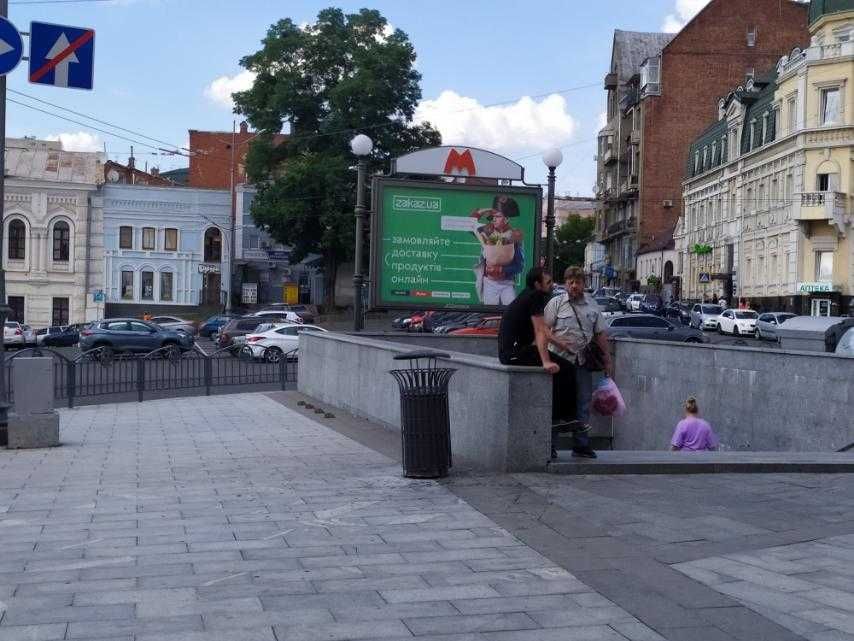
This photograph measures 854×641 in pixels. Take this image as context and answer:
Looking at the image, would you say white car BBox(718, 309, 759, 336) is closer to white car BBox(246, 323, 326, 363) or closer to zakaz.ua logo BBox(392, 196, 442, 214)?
white car BBox(246, 323, 326, 363)

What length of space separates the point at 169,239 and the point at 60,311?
8049 millimetres

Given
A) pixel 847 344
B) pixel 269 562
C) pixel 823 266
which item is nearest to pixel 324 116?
pixel 823 266

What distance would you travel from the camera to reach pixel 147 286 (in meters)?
68.8

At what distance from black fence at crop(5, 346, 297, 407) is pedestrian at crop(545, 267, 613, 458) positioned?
13572 mm

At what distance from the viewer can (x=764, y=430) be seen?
1599 cm

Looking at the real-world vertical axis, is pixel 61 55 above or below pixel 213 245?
above

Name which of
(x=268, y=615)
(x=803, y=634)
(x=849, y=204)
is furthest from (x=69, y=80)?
(x=849, y=204)

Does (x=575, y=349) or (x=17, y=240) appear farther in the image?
(x=17, y=240)

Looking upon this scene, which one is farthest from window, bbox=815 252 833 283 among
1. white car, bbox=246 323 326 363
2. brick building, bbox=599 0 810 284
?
white car, bbox=246 323 326 363

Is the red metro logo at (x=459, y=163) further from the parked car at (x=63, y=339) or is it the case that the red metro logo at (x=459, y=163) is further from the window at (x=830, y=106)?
the window at (x=830, y=106)

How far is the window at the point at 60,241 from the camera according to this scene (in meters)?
66.0

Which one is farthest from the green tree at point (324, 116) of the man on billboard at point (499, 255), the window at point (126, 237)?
the man on billboard at point (499, 255)

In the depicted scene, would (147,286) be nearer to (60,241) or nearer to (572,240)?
(60,241)

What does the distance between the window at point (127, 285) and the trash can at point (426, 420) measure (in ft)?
200
